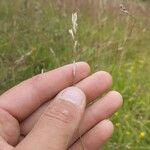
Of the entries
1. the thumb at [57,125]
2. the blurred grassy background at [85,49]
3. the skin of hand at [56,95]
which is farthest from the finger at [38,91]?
the blurred grassy background at [85,49]

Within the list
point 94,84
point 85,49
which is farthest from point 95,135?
point 85,49

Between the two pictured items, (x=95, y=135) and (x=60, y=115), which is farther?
(x=95, y=135)

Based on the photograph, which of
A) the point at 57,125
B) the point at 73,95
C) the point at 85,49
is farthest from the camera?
the point at 85,49

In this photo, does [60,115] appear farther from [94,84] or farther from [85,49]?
[85,49]

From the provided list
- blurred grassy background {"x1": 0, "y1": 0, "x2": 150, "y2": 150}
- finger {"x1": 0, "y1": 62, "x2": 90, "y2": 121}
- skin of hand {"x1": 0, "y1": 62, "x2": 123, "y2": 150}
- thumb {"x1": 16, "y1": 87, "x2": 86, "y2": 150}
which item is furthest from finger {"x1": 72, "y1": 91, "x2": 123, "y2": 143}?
blurred grassy background {"x1": 0, "y1": 0, "x2": 150, "y2": 150}

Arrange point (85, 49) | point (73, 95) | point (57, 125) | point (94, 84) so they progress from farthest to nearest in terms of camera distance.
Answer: point (85, 49) → point (94, 84) → point (73, 95) → point (57, 125)

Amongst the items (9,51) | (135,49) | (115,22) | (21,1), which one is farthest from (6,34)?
(135,49)

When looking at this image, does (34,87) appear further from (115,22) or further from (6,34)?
(115,22)

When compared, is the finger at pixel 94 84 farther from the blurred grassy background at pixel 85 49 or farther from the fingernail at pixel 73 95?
the blurred grassy background at pixel 85 49
